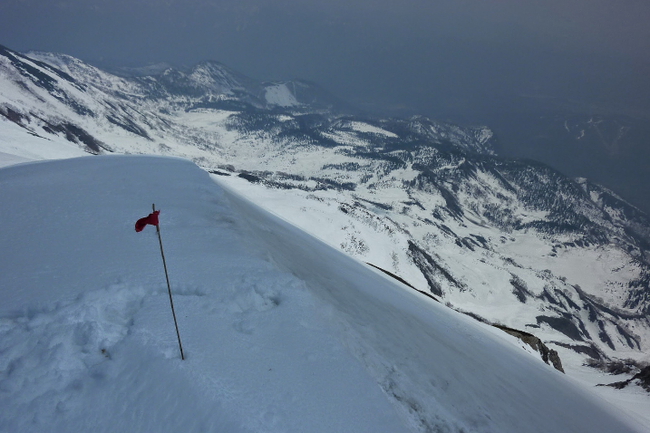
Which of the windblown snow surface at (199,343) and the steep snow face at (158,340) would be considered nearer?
the steep snow face at (158,340)

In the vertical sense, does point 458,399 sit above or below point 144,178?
below

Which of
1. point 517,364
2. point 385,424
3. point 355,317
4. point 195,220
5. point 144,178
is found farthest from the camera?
point 517,364

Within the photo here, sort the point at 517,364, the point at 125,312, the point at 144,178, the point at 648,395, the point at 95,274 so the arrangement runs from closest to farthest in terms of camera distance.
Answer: the point at 125,312 < the point at 95,274 < the point at 144,178 < the point at 517,364 < the point at 648,395

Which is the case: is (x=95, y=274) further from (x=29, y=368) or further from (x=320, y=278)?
(x=320, y=278)

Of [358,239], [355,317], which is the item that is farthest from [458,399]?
[358,239]

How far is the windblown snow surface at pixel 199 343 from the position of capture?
5.27 metres

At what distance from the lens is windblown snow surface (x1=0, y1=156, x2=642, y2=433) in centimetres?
527

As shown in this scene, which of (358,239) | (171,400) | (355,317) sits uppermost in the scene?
(358,239)

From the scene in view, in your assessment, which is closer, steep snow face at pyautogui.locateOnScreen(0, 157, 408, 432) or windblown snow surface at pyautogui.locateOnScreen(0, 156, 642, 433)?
steep snow face at pyautogui.locateOnScreen(0, 157, 408, 432)

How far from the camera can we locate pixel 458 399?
28.8 feet

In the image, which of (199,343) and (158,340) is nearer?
(158,340)

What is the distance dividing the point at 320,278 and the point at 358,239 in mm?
62948

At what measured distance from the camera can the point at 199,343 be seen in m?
6.28

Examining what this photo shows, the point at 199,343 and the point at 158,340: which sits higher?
the point at 199,343
